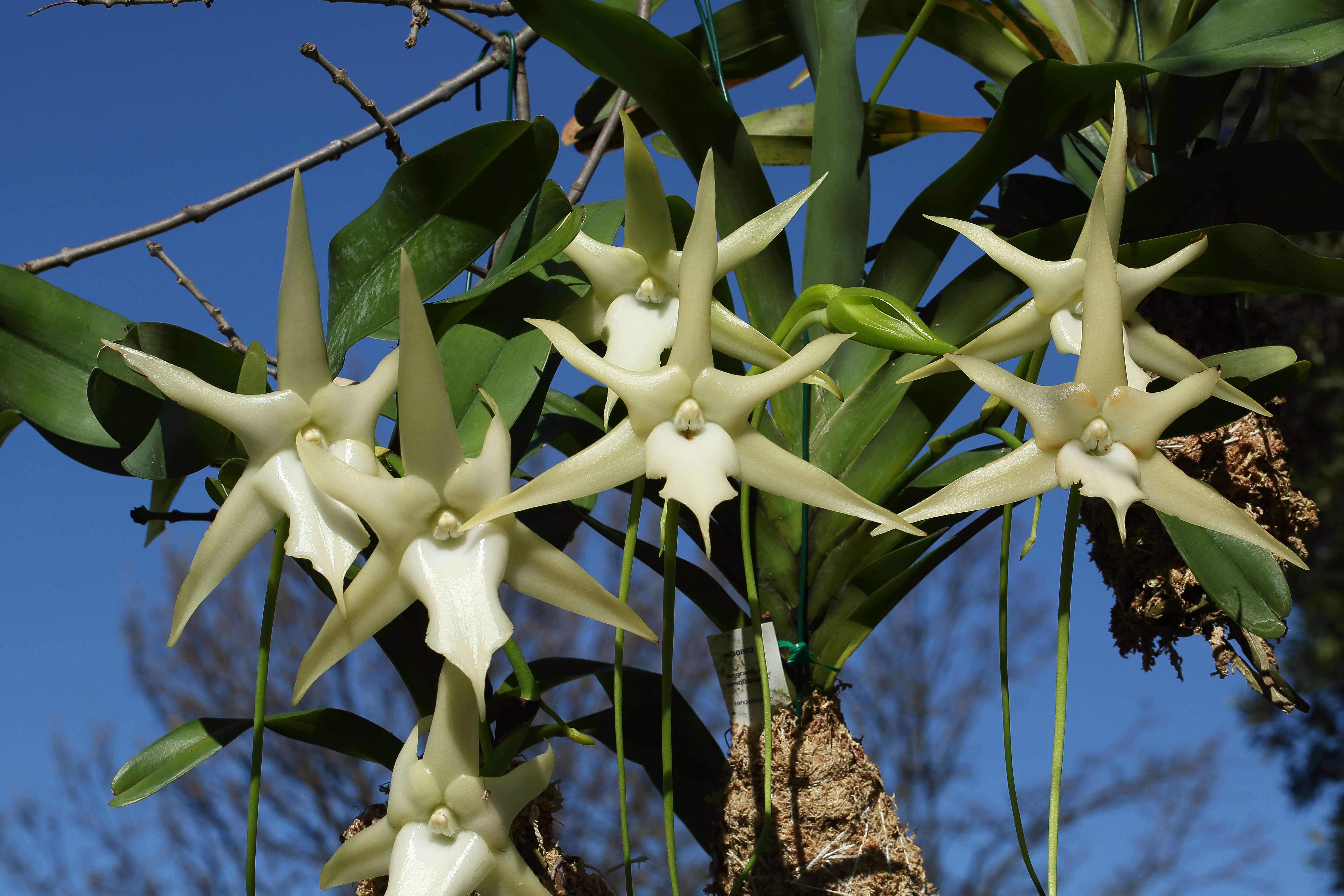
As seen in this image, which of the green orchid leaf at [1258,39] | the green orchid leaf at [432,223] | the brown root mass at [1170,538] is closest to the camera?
the green orchid leaf at [432,223]

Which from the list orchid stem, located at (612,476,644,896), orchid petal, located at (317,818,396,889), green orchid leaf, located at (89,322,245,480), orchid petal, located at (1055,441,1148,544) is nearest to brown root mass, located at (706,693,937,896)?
orchid stem, located at (612,476,644,896)

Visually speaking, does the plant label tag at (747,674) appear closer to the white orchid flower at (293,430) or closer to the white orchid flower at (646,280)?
the white orchid flower at (646,280)

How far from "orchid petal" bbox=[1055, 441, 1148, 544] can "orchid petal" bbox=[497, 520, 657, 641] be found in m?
0.28

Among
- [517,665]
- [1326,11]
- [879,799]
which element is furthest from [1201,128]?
[517,665]

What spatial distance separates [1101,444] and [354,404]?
0.49 m

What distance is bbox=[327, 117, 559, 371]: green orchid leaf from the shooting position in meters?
0.87

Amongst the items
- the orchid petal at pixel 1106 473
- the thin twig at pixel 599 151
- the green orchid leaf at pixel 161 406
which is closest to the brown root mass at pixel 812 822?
the orchid petal at pixel 1106 473

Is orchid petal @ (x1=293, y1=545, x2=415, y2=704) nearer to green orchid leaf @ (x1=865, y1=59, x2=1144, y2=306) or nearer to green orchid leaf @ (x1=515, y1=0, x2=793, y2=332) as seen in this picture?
green orchid leaf @ (x1=515, y1=0, x2=793, y2=332)

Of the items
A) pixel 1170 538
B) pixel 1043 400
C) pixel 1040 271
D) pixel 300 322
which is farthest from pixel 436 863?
pixel 1170 538

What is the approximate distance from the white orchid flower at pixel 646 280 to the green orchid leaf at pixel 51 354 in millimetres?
414

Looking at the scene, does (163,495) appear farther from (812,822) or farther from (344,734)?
(812,822)

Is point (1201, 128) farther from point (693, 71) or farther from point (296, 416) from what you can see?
point (296, 416)

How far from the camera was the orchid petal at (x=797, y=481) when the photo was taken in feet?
1.87

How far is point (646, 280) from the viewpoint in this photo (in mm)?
791
